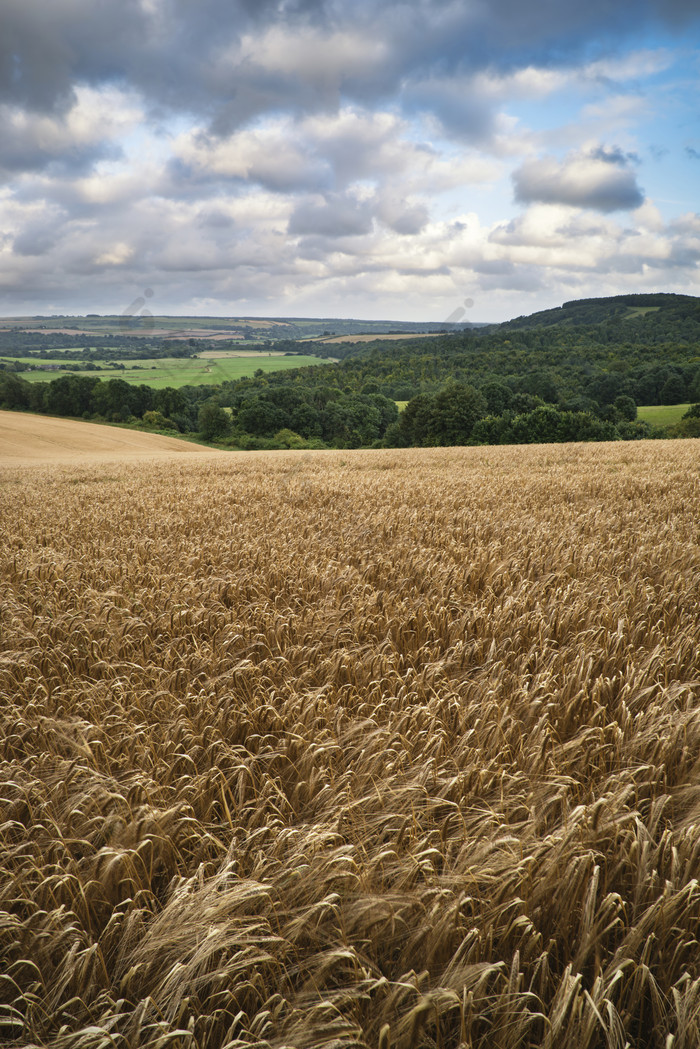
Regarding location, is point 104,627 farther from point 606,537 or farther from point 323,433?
point 323,433

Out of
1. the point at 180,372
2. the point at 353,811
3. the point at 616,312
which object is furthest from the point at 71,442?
the point at 616,312

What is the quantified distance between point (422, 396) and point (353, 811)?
8114 cm

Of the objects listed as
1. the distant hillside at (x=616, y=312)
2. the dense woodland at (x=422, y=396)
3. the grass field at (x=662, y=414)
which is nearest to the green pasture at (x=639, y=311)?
the distant hillside at (x=616, y=312)

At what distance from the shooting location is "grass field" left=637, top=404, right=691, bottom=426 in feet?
256

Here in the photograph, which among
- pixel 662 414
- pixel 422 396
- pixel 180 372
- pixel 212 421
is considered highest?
pixel 180 372

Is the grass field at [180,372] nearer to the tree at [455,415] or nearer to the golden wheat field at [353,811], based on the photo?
the tree at [455,415]

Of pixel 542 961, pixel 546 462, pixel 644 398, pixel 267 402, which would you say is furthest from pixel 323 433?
pixel 542 961

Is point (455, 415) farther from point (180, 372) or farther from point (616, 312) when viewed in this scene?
point (616, 312)

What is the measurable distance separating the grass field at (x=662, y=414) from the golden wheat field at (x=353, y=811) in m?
84.1

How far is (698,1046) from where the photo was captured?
57.4 inches

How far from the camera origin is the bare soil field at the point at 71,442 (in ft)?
158

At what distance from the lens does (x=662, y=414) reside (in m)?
82.8

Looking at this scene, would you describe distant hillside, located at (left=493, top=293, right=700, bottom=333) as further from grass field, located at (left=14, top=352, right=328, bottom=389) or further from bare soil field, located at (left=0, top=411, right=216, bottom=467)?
bare soil field, located at (left=0, top=411, right=216, bottom=467)

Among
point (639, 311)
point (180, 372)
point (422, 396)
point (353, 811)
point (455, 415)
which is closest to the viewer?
point (353, 811)
